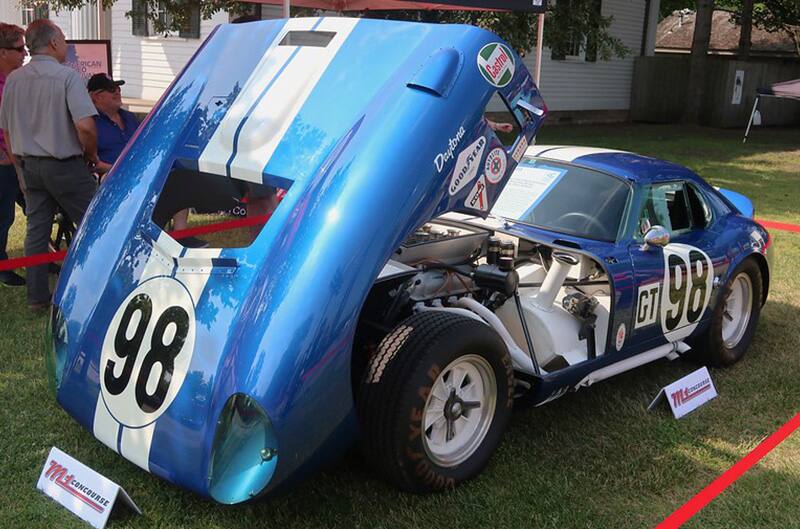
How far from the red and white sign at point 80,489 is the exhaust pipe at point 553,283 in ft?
7.11

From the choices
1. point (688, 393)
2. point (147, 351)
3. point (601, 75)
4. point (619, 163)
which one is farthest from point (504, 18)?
point (601, 75)

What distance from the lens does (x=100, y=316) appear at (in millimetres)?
3354

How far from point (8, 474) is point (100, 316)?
82 cm

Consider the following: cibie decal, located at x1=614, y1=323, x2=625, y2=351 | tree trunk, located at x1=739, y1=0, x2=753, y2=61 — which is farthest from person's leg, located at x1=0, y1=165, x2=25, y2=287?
tree trunk, located at x1=739, y1=0, x2=753, y2=61

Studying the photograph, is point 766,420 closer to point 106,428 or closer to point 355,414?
point 355,414

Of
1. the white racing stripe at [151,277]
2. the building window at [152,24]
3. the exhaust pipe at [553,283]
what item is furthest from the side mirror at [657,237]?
the building window at [152,24]

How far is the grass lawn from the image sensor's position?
328 centimetres

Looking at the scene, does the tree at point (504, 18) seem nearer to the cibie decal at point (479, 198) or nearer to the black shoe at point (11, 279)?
the black shoe at point (11, 279)

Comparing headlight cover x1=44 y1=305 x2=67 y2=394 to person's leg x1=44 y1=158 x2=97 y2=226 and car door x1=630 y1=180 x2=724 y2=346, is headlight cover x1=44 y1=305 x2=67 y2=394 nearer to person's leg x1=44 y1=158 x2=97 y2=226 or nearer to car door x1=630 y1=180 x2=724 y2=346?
person's leg x1=44 y1=158 x2=97 y2=226

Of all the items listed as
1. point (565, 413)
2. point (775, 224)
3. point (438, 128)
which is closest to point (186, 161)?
point (438, 128)

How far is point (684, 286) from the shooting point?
463 cm

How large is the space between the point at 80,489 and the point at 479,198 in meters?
2.04

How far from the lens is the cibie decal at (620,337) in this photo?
165 inches

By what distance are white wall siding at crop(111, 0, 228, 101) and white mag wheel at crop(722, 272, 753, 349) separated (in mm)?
13284
